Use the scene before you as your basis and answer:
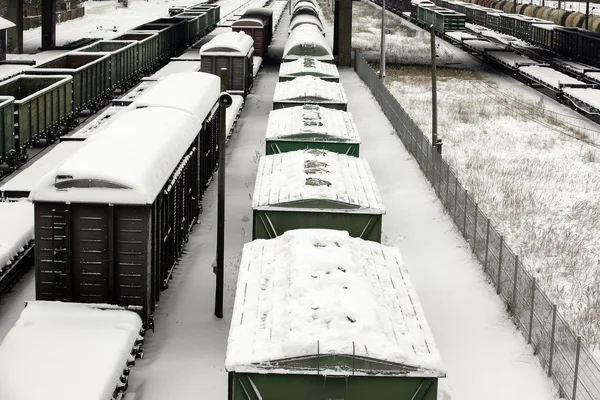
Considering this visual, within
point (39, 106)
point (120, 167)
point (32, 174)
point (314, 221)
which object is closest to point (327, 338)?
point (120, 167)

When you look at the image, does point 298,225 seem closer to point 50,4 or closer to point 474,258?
point 474,258

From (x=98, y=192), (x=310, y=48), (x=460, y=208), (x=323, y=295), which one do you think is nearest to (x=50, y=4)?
(x=310, y=48)

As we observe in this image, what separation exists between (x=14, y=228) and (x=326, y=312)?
29.8ft

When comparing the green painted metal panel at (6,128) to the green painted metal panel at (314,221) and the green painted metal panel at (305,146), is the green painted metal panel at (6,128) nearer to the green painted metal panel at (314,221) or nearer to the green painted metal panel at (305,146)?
the green painted metal panel at (305,146)

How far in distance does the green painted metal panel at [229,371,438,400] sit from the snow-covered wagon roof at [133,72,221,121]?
1070 cm

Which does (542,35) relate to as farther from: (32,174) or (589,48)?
(32,174)

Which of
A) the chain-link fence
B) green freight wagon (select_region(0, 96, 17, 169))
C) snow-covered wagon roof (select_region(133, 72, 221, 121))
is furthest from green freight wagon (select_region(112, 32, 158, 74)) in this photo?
the chain-link fence

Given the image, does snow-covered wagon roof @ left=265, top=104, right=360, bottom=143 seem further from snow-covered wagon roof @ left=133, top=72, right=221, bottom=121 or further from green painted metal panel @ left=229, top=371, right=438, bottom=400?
green painted metal panel @ left=229, top=371, right=438, bottom=400

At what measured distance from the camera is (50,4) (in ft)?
196

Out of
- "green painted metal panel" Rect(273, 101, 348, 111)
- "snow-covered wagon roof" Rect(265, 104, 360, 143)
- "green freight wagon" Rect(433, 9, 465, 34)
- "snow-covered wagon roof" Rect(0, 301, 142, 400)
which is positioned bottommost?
"snow-covered wagon roof" Rect(0, 301, 142, 400)

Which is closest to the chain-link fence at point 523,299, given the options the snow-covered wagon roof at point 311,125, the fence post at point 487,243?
the fence post at point 487,243

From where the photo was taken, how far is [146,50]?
45.7 m

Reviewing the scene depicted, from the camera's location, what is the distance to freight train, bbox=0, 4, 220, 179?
81.4 ft

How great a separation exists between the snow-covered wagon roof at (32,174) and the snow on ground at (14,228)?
623mm
